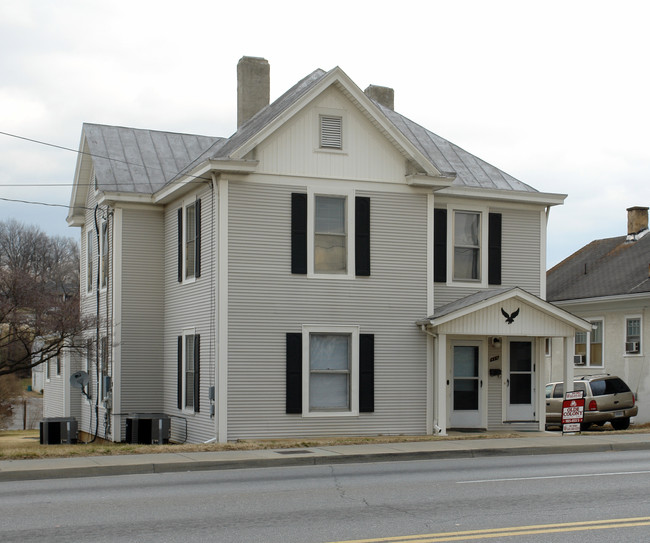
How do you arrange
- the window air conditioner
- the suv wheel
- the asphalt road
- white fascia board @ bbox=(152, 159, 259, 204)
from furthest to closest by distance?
the window air conditioner → the suv wheel → white fascia board @ bbox=(152, 159, 259, 204) → the asphalt road

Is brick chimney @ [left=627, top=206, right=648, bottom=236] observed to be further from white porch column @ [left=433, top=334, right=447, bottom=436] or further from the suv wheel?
white porch column @ [left=433, top=334, right=447, bottom=436]

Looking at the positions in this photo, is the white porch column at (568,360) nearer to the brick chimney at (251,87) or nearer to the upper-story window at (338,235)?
the upper-story window at (338,235)

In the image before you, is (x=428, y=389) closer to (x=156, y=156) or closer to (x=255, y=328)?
(x=255, y=328)

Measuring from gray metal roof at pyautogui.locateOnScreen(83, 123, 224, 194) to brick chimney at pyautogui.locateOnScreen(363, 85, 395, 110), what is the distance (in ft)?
15.5

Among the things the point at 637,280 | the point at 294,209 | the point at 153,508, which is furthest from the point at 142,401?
the point at 637,280

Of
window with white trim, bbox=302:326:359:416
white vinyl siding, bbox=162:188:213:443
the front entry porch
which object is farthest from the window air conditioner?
white vinyl siding, bbox=162:188:213:443

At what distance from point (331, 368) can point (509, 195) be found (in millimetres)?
6473

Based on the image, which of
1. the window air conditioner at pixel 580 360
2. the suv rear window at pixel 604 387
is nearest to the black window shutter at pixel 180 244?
the suv rear window at pixel 604 387

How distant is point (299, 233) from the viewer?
65.6ft

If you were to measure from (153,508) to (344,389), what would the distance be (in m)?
10.2

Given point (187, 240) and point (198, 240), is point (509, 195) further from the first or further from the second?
point (187, 240)

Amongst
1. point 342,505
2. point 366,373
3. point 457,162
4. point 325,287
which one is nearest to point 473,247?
point 457,162

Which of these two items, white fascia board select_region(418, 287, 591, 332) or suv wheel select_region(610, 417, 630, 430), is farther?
suv wheel select_region(610, 417, 630, 430)

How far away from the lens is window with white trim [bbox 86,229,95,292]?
26.7 metres
